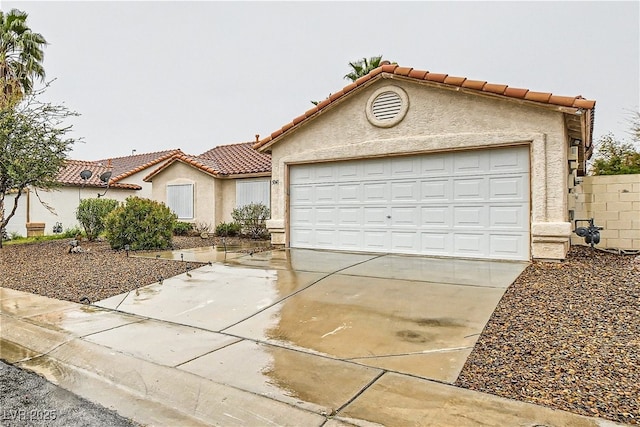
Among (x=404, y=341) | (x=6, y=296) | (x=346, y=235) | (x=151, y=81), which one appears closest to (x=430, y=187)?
(x=346, y=235)

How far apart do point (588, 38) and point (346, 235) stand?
13653 mm

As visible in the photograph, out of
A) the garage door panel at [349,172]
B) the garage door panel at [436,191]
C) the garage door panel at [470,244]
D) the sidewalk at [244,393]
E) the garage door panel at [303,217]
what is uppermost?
the garage door panel at [349,172]

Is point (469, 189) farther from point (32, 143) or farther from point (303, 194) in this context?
point (32, 143)

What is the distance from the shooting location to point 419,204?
34.0 ft

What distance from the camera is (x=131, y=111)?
98.2 ft

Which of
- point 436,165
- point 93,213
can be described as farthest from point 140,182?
point 436,165

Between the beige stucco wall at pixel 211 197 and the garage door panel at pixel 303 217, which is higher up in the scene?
the beige stucco wall at pixel 211 197

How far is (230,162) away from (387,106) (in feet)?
35.6

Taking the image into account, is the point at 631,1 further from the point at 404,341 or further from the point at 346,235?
the point at 404,341

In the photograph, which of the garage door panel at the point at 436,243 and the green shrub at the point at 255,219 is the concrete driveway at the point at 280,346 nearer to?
the garage door panel at the point at 436,243

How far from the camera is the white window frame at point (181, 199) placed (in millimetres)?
18875

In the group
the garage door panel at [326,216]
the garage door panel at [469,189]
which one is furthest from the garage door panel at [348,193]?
the garage door panel at [469,189]

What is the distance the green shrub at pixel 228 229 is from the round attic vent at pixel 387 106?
329 inches

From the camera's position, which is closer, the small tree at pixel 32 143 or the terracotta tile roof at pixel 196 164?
the small tree at pixel 32 143
